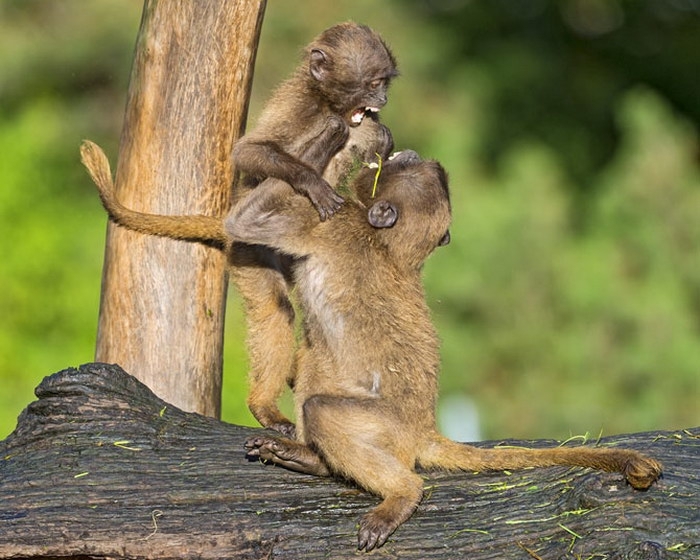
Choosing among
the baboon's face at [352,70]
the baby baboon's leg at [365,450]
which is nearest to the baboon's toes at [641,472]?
the baby baboon's leg at [365,450]

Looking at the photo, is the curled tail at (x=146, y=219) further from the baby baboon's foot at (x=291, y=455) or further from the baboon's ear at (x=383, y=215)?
the baby baboon's foot at (x=291, y=455)

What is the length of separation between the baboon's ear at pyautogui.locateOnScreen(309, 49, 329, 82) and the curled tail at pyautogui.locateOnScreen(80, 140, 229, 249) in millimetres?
1031

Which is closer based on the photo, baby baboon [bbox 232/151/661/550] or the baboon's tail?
the baboon's tail

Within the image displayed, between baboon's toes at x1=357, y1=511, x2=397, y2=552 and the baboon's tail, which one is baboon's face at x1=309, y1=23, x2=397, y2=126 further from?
baboon's toes at x1=357, y1=511, x2=397, y2=552

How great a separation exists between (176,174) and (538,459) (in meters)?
2.72

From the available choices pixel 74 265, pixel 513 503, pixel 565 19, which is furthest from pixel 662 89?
pixel 513 503

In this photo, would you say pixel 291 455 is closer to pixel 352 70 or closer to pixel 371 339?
pixel 371 339

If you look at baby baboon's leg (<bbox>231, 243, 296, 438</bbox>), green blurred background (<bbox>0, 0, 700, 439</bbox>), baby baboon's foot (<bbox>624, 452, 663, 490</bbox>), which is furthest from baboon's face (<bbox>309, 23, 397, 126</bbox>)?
green blurred background (<bbox>0, 0, 700, 439</bbox>)

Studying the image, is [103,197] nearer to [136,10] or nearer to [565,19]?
[136,10]

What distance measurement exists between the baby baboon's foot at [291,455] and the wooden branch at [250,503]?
6cm

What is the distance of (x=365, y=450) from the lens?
18.2 feet

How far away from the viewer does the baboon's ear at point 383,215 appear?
236 inches

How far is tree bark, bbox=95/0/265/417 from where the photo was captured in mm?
6965

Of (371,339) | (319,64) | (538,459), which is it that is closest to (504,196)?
(319,64)
